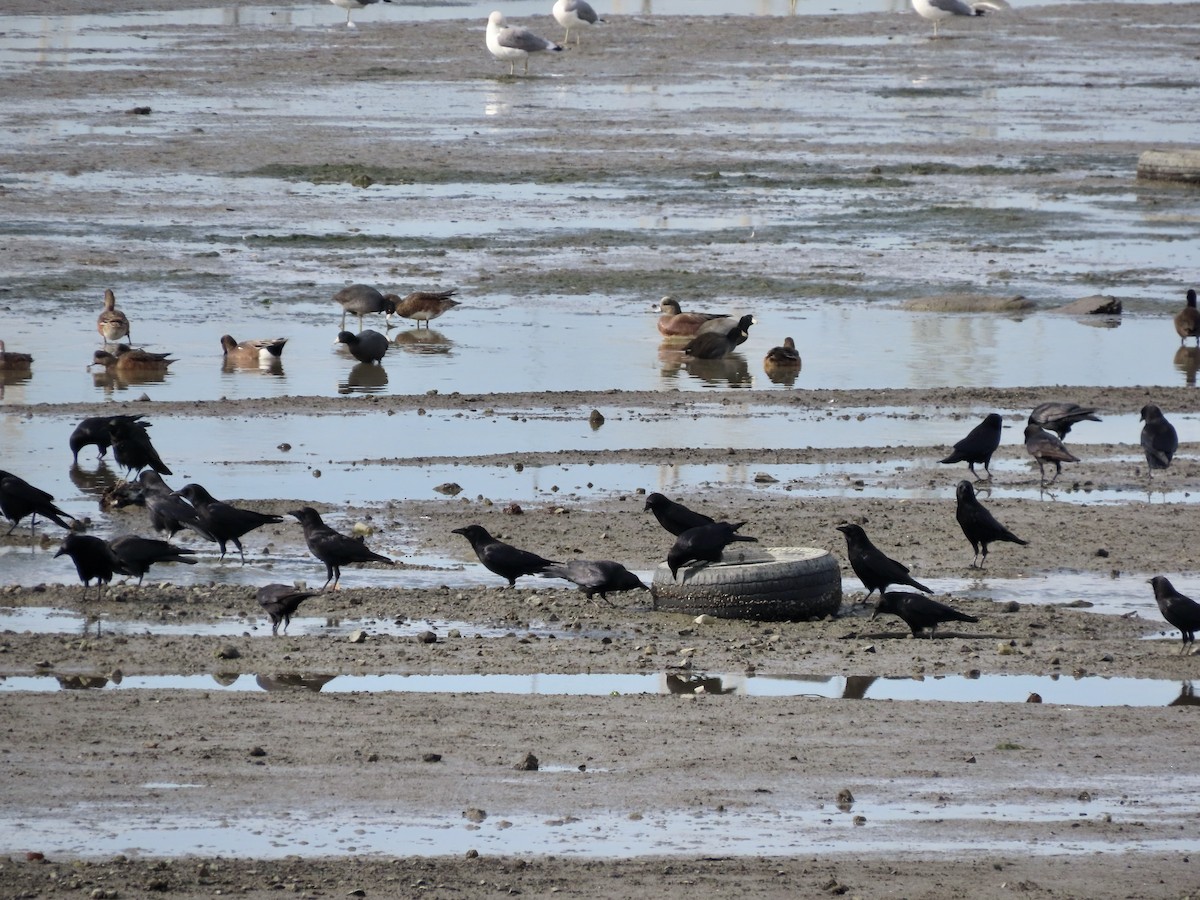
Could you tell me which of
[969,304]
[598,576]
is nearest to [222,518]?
[598,576]

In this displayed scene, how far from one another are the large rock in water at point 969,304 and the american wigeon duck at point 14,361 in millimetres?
8532

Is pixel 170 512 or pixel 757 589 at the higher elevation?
pixel 170 512

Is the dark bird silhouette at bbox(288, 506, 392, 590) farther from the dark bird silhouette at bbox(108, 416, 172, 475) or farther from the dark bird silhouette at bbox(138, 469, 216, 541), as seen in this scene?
the dark bird silhouette at bbox(108, 416, 172, 475)

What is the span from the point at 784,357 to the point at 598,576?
731 cm

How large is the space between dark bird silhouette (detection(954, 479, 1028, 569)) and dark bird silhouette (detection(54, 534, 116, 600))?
444 cm

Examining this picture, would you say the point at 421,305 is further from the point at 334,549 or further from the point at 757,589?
the point at 757,589

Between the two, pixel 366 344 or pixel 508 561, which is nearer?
pixel 508 561

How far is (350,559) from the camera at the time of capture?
1042 centimetres

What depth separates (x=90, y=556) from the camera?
10.0 m

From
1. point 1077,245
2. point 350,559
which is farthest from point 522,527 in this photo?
point 1077,245

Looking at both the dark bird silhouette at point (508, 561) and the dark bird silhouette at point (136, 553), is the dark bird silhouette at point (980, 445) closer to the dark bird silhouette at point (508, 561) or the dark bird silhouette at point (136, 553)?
the dark bird silhouette at point (508, 561)

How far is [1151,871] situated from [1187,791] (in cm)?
93

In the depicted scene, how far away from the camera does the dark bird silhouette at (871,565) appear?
10.3 meters

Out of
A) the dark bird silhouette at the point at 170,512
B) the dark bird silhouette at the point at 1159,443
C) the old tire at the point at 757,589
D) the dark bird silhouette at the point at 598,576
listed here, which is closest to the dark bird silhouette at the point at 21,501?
the dark bird silhouette at the point at 170,512
